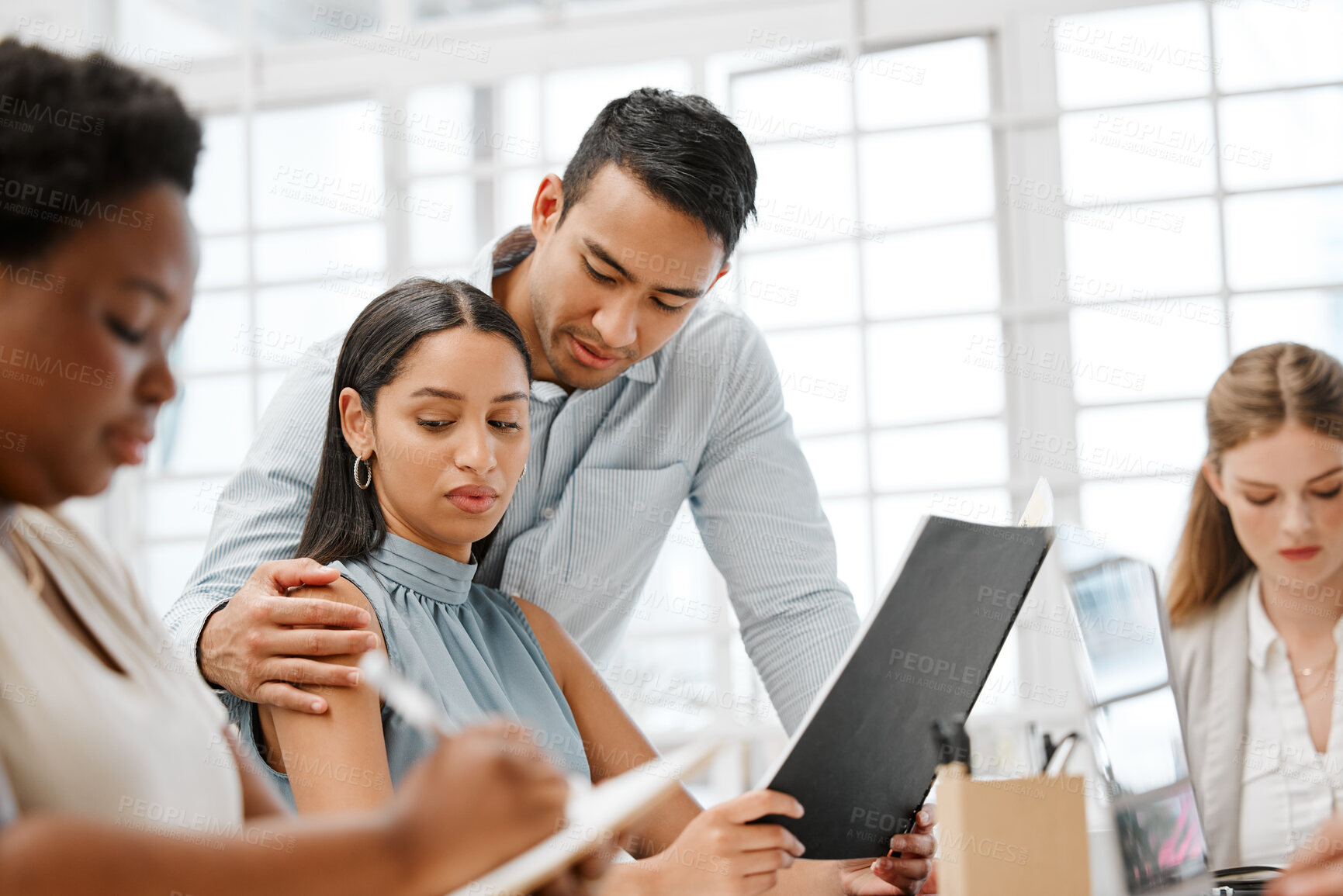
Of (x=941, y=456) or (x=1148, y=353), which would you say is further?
(x=941, y=456)

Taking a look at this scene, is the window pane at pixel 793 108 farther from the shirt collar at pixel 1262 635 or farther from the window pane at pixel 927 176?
the shirt collar at pixel 1262 635

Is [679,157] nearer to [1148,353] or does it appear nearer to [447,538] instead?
[447,538]

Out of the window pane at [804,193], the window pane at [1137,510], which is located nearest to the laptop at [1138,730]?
the window pane at [1137,510]

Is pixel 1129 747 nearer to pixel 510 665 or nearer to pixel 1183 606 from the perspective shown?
pixel 510 665

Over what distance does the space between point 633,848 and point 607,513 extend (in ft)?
2.12

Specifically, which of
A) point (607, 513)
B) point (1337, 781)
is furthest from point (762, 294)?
point (1337, 781)

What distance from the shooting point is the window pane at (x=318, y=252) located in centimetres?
423

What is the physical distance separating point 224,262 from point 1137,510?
11.1 feet

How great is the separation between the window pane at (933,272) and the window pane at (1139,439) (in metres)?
0.51

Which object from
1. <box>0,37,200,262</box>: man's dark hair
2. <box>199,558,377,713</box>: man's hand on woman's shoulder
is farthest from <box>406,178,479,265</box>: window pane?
<box>0,37,200,262</box>: man's dark hair

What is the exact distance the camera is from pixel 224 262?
Answer: 4.38 metres

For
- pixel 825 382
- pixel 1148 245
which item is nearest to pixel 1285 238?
pixel 1148 245

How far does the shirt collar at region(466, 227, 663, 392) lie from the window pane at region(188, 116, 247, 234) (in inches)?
100

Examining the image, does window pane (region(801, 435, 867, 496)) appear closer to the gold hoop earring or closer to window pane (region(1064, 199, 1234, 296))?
window pane (region(1064, 199, 1234, 296))
